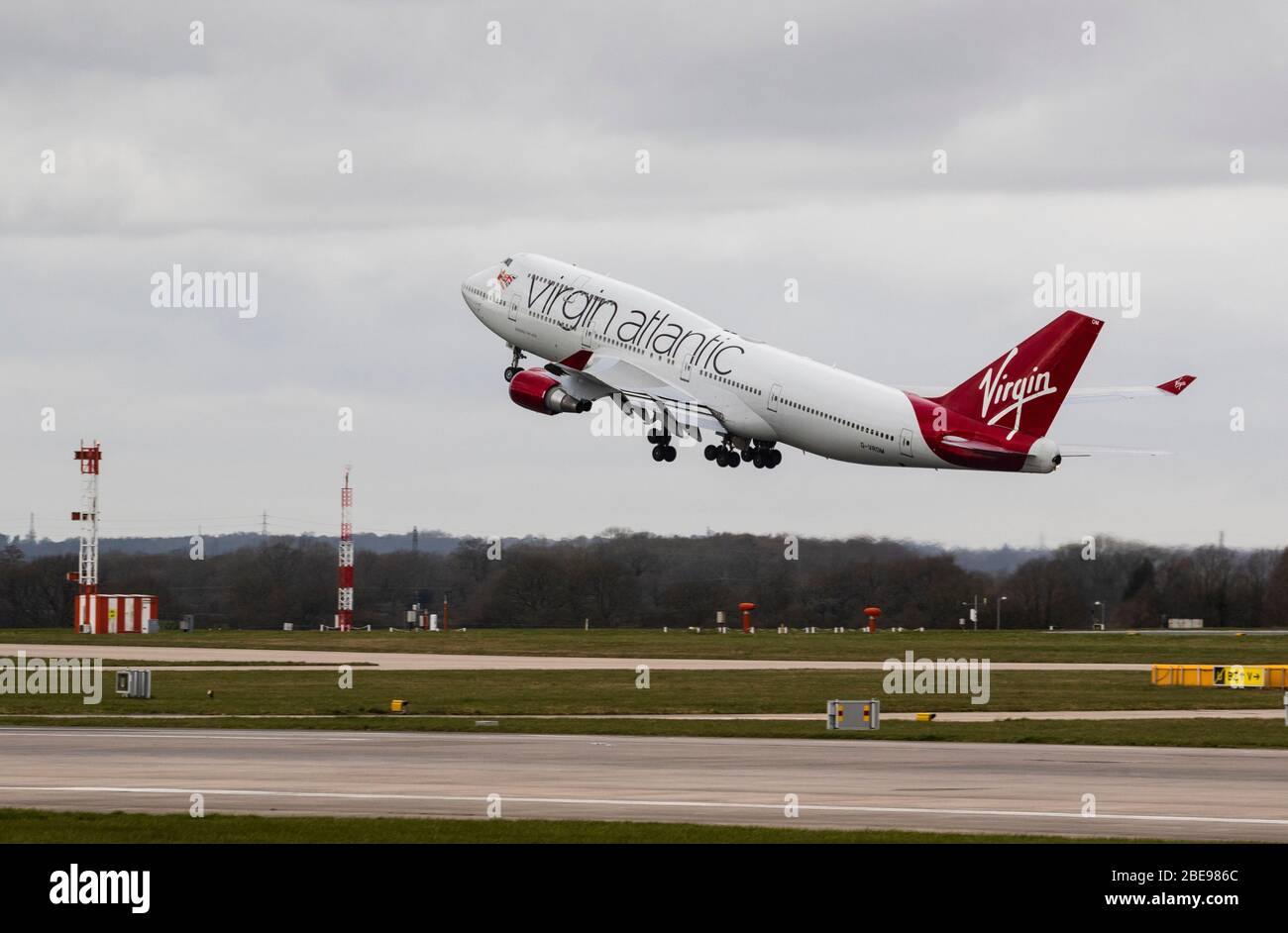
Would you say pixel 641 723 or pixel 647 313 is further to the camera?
pixel 647 313

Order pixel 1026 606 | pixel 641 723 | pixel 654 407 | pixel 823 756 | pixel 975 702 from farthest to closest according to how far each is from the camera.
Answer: pixel 1026 606 → pixel 654 407 → pixel 975 702 → pixel 641 723 → pixel 823 756

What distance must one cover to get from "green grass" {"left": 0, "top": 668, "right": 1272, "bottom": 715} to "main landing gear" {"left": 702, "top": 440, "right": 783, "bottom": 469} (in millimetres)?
9814

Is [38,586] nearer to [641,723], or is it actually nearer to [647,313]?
[647,313]

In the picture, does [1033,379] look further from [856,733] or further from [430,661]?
[430,661]

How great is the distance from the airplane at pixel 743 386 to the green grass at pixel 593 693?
32.6 feet

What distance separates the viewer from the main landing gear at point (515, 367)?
95000 millimetres

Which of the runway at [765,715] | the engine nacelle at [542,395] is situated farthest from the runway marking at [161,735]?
the engine nacelle at [542,395]

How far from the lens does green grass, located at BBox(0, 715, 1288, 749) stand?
→ 196 feet

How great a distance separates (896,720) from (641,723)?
27.8 feet

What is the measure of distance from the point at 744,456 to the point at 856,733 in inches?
1244

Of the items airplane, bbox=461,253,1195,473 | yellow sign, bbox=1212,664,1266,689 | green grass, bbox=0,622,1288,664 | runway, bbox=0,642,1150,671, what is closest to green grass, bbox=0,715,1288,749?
airplane, bbox=461,253,1195,473
